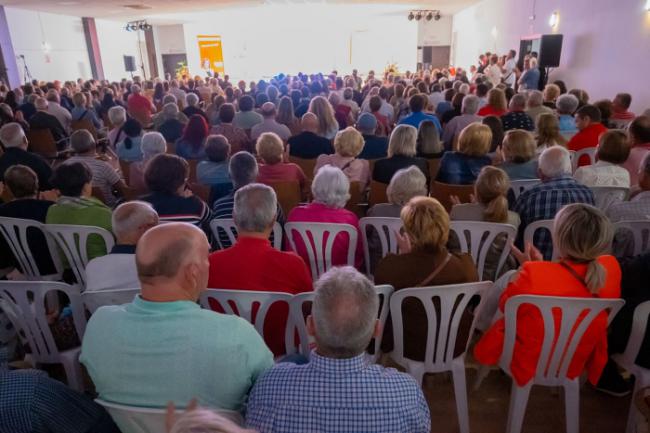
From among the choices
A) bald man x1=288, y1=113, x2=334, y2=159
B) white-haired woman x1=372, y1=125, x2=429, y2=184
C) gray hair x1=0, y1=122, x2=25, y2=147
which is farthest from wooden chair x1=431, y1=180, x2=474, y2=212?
gray hair x1=0, y1=122, x2=25, y2=147

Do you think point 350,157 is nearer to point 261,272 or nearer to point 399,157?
point 399,157

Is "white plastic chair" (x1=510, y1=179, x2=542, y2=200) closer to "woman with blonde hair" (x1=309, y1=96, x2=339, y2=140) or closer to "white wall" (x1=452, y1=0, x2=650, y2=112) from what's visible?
"woman with blonde hair" (x1=309, y1=96, x2=339, y2=140)

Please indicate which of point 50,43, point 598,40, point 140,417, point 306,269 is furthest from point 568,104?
point 50,43

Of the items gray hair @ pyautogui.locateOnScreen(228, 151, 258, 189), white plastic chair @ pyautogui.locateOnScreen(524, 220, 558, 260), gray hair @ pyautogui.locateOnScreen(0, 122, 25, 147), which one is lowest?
white plastic chair @ pyautogui.locateOnScreen(524, 220, 558, 260)

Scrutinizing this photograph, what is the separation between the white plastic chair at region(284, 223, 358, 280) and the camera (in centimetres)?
270

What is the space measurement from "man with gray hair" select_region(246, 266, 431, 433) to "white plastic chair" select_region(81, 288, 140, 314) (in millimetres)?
Result: 961

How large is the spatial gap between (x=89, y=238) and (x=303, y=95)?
7.67 metres

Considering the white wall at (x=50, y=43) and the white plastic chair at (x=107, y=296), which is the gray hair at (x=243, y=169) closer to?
the white plastic chair at (x=107, y=296)

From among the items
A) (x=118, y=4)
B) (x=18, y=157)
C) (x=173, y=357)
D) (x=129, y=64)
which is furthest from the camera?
(x=129, y=64)

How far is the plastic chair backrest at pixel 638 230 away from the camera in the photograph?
8.17 ft

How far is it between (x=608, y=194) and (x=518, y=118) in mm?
2490

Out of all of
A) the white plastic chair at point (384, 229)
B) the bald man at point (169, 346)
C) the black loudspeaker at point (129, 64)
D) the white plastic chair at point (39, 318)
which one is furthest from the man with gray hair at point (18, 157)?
the black loudspeaker at point (129, 64)

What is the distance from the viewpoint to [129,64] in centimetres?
2081

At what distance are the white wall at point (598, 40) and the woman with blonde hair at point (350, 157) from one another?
5192mm
